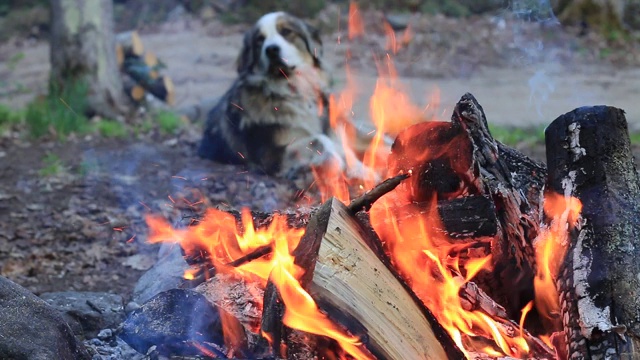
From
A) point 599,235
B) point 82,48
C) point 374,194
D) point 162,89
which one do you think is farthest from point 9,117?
point 599,235

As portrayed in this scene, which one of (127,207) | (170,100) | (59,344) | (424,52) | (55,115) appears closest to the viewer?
(59,344)

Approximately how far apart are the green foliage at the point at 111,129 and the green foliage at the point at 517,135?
4576mm

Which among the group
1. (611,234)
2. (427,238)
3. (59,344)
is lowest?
(59,344)

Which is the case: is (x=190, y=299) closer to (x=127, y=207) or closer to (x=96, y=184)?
(x=127, y=207)

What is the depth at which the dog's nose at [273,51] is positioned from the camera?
7.73m

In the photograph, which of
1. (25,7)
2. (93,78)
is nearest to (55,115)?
(93,78)

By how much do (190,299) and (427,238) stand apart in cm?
100

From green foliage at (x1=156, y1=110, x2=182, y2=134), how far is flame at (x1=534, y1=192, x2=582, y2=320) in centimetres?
707

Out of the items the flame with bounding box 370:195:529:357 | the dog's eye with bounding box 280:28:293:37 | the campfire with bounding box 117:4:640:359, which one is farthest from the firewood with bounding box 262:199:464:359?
the dog's eye with bounding box 280:28:293:37

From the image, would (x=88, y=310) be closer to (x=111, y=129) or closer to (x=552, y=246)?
(x=552, y=246)

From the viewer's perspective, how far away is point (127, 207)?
255 inches

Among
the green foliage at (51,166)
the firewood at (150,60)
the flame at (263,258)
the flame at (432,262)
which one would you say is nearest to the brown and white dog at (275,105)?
the green foliage at (51,166)

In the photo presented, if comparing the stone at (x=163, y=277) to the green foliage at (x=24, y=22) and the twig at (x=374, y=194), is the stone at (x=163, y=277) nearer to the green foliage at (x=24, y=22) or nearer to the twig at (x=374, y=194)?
the twig at (x=374, y=194)

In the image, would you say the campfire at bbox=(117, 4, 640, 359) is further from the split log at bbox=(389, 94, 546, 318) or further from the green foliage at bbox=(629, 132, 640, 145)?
the green foliage at bbox=(629, 132, 640, 145)
